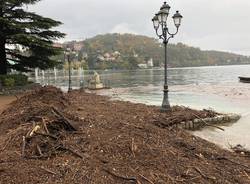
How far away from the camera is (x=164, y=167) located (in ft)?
17.0

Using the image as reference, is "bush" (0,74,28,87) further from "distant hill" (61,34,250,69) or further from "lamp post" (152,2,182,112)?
"distant hill" (61,34,250,69)

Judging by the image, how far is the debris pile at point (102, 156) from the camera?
4.75 metres

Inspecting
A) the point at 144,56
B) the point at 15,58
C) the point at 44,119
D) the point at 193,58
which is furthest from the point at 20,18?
the point at 193,58

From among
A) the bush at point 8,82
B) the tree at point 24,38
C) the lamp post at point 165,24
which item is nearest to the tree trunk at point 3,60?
the tree at point 24,38

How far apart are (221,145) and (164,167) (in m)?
2.86

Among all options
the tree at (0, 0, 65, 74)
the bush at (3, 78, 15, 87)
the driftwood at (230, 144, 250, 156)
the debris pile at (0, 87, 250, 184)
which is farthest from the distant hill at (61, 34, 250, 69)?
the driftwood at (230, 144, 250, 156)

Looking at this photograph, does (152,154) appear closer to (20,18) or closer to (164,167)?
(164,167)

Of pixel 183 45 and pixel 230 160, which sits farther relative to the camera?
pixel 183 45

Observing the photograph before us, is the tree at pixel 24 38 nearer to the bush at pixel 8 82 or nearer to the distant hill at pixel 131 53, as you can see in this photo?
the bush at pixel 8 82

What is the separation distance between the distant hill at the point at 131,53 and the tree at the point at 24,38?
8538 centimetres

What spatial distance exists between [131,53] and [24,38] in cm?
11289

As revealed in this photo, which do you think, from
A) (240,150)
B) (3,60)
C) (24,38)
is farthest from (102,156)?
(3,60)

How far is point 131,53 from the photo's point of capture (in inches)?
5276

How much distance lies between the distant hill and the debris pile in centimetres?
10548
